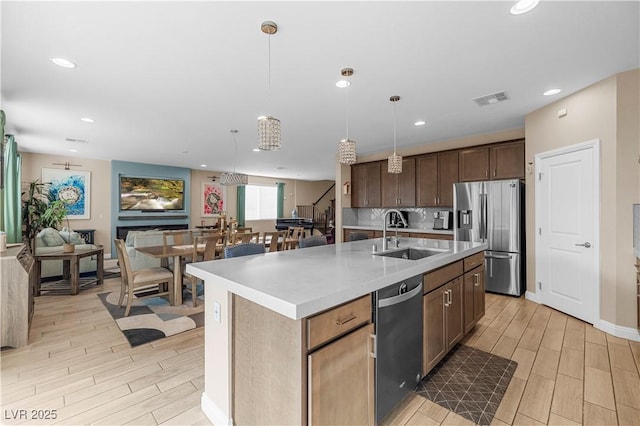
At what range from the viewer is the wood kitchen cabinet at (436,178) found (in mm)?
5336

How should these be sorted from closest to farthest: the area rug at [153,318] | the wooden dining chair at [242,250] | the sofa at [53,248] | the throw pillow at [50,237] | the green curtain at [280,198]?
the wooden dining chair at [242,250]
the area rug at [153,318]
the sofa at [53,248]
the throw pillow at [50,237]
the green curtain at [280,198]

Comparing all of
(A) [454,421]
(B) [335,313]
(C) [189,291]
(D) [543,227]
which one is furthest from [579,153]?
(C) [189,291]

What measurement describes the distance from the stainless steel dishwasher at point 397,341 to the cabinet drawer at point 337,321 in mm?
103

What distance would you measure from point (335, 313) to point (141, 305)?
3536 millimetres

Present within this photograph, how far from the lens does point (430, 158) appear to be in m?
5.63

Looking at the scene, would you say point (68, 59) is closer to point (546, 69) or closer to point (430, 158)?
point (546, 69)

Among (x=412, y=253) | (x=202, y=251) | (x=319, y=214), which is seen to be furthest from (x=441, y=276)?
(x=319, y=214)

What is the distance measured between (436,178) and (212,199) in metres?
7.01

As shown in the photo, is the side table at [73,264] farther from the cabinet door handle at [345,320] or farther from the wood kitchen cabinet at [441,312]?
the wood kitchen cabinet at [441,312]

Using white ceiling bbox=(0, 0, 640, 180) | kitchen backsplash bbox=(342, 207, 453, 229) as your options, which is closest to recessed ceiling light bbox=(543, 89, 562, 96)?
white ceiling bbox=(0, 0, 640, 180)

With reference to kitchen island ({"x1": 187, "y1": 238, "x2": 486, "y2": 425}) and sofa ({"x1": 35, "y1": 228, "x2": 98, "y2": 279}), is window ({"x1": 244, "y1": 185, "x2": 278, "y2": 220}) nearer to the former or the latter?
sofa ({"x1": 35, "y1": 228, "x2": 98, "y2": 279})

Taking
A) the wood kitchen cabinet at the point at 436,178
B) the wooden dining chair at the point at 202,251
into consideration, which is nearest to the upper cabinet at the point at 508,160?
the wood kitchen cabinet at the point at 436,178

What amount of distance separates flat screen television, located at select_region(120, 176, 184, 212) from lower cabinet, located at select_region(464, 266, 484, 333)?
8.13m

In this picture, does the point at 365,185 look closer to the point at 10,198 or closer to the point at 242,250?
the point at 242,250
